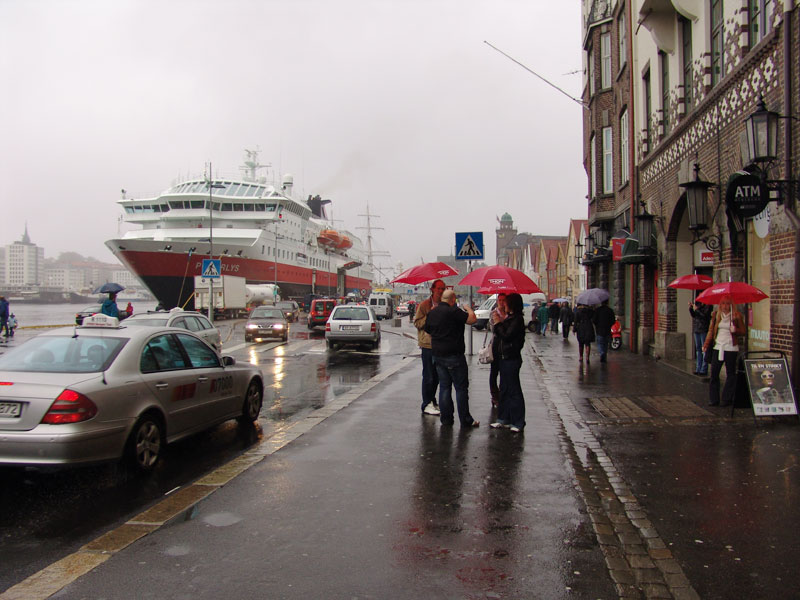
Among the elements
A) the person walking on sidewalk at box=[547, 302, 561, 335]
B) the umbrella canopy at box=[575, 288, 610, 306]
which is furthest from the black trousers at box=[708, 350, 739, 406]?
the person walking on sidewalk at box=[547, 302, 561, 335]

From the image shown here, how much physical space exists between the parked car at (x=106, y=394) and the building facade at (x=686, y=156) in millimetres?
7211

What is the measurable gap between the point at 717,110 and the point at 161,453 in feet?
34.4

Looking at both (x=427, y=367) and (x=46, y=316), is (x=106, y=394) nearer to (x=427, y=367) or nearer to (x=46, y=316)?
(x=427, y=367)

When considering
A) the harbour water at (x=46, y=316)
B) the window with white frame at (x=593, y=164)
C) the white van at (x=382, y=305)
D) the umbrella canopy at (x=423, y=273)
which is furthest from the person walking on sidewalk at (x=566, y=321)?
the white van at (x=382, y=305)

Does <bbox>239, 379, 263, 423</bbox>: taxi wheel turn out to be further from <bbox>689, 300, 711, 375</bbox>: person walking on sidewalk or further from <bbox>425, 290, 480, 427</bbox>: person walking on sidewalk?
<bbox>689, 300, 711, 375</bbox>: person walking on sidewalk

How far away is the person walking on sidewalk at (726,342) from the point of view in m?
8.50

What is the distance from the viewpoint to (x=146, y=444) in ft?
18.8

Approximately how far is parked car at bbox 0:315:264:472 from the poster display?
6.31 meters

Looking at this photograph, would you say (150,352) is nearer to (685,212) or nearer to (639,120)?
(685,212)

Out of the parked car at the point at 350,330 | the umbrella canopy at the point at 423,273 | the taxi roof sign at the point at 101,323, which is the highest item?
the umbrella canopy at the point at 423,273

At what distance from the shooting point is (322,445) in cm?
681

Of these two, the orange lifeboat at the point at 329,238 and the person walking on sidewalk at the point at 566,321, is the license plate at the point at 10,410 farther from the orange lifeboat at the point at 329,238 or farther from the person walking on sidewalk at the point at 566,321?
the orange lifeboat at the point at 329,238

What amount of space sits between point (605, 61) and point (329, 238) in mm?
51731

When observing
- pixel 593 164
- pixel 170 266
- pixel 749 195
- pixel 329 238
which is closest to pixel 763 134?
pixel 749 195
